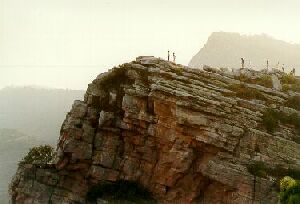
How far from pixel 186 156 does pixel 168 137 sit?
3.07m

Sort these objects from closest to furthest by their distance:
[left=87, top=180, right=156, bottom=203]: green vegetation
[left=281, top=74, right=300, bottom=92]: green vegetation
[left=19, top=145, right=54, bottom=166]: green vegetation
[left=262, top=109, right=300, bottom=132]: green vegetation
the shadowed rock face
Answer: the shadowed rock face, [left=87, top=180, right=156, bottom=203]: green vegetation, [left=262, top=109, right=300, bottom=132]: green vegetation, [left=19, top=145, right=54, bottom=166]: green vegetation, [left=281, top=74, right=300, bottom=92]: green vegetation

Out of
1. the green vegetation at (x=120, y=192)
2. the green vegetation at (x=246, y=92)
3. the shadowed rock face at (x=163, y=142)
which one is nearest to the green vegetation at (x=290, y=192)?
the shadowed rock face at (x=163, y=142)

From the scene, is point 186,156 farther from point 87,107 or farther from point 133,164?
point 87,107

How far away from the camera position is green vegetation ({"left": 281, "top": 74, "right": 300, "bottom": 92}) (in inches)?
2153

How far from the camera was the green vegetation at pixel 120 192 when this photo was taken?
159ft

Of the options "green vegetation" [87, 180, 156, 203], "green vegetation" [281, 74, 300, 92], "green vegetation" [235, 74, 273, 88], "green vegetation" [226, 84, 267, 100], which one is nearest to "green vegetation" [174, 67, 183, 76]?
"green vegetation" [226, 84, 267, 100]

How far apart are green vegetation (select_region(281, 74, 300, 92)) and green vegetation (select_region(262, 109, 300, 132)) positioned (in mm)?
5688

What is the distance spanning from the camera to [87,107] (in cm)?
5191

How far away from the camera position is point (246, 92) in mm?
52031

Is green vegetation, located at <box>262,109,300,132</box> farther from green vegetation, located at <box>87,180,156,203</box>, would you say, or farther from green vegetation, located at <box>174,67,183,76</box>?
green vegetation, located at <box>87,180,156,203</box>

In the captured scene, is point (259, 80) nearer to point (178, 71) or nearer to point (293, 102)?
point (293, 102)

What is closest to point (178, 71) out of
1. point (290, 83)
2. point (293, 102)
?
point (293, 102)

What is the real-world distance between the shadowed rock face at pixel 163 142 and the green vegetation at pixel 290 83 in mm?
2504

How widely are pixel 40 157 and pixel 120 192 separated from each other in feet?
45.6
